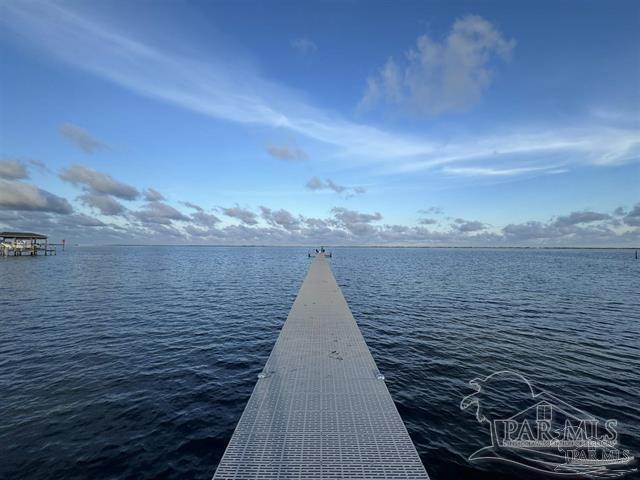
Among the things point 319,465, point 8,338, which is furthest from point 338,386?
point 8,338

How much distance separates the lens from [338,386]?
10750mm

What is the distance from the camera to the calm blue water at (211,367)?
880cm

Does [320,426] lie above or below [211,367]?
above

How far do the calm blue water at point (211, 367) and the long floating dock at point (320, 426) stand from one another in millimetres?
1498

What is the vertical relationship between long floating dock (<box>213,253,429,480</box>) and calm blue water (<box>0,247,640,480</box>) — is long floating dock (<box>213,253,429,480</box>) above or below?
above

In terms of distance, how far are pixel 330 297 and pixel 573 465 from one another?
20.2 m

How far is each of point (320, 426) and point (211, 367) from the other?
8394mm

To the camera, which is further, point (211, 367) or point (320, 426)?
point (211, 367)

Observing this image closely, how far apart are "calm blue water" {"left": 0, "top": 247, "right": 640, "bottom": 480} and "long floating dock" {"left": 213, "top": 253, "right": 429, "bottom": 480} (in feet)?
4.91

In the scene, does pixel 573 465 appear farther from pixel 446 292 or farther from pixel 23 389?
pixel 446 292

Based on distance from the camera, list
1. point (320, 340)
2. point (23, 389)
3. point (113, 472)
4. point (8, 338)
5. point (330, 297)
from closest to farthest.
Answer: point (113, 472) < point (23, 389) < point (320, 340) < point (8, 338) < point (330, 297)

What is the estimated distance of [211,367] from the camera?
14633 mm

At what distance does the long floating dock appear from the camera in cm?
680

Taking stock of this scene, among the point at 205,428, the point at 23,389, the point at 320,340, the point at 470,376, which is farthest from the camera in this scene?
the point at 320,340
